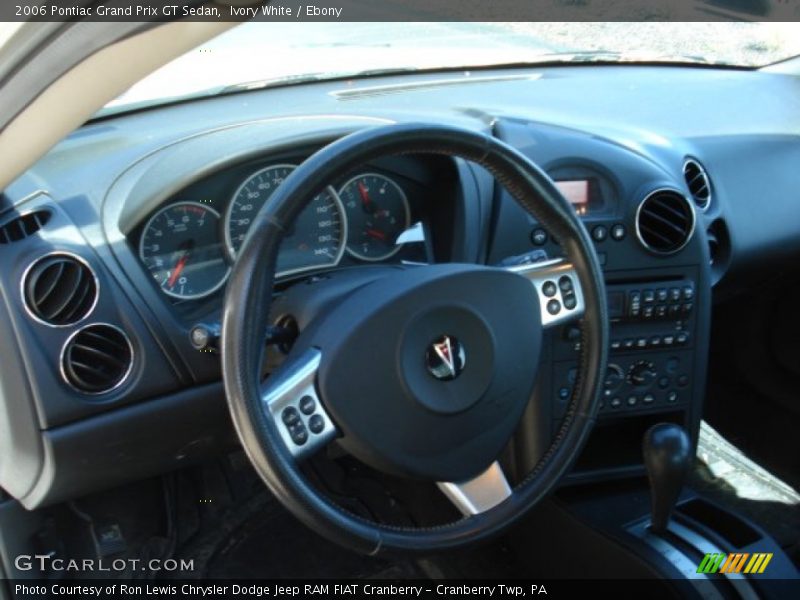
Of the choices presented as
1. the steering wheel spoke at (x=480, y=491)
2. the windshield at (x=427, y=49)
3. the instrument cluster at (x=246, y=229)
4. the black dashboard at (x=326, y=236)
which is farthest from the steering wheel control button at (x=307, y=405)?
the windshield at (x=427, y=49)

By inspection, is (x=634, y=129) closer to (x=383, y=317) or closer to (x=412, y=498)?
(x=412, y=498)

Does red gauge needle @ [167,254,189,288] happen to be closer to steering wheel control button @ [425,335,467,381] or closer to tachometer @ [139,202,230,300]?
tachometer @ [139,202,230,300]

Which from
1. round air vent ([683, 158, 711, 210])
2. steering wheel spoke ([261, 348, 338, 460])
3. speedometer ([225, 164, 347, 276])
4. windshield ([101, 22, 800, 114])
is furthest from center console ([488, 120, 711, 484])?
steering wheel spoke ([261, 348, 338, 460])

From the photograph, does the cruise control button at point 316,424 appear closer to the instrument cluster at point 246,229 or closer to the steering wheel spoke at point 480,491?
the steering wheel spoke at point 480,491

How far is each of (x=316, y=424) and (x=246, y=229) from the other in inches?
28.0

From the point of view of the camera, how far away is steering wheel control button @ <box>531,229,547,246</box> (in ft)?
8.40

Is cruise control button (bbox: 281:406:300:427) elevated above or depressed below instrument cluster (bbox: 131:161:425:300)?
below

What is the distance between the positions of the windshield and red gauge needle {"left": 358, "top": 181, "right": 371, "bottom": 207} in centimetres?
46

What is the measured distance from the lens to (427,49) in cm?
319

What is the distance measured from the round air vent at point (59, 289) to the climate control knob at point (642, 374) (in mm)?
1315

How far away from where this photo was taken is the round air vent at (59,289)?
2.09m

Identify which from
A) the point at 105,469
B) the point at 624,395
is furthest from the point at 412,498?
the point at 105,469

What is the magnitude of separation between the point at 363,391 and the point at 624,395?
3.72 feet

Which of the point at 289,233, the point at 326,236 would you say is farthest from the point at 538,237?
the point at 289,233
